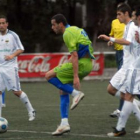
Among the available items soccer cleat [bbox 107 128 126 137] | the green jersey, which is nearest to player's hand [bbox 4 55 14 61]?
the green jersey

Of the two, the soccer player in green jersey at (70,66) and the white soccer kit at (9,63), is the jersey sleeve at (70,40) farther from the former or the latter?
the white soccer kit at (9,63)

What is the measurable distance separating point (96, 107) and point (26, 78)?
9378mm

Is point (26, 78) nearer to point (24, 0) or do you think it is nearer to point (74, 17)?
point (24, 0)

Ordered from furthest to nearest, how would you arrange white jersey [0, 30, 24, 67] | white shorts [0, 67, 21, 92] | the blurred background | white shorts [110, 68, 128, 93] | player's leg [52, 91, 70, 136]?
the blurred background < white jersey [0, 30, 24, 67] < white shorts [0, 67, 21, 92] < white shorts [110, 68, 128, 93] < player's leg [52, 91, 70, 136]

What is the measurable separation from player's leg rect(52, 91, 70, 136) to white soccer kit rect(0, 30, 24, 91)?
6.82 feet

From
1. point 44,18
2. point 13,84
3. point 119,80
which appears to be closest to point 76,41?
point 119,80

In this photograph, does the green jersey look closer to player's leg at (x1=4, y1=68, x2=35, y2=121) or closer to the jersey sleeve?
the jersey sleeve

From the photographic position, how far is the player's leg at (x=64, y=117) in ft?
30.9

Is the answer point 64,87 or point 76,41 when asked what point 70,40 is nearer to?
point 76,41

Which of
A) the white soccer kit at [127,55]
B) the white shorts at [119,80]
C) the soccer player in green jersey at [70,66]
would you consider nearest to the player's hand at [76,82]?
the soccer player in green jersey at [70,66]

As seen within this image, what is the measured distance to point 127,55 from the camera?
9.56m

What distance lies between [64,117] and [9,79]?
227 centimetres

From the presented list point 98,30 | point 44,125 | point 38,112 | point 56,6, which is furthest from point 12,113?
point 98,30

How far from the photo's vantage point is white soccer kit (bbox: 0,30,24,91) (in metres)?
11.5
